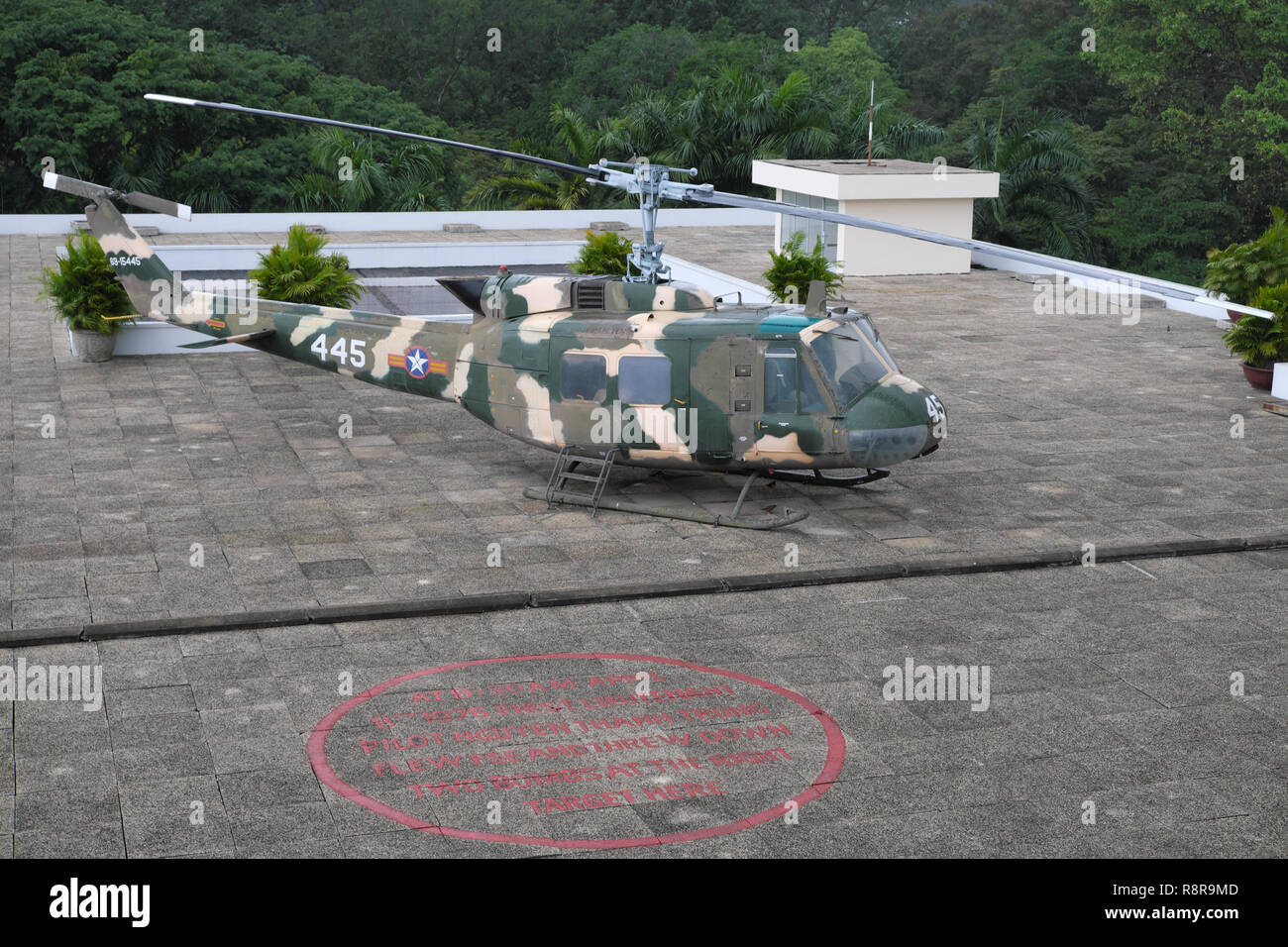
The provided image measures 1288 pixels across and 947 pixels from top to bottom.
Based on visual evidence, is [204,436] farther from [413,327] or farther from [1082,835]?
[1082,835]

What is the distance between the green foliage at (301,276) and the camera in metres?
24.3

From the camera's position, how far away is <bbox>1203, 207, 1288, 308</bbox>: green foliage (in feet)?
78.6

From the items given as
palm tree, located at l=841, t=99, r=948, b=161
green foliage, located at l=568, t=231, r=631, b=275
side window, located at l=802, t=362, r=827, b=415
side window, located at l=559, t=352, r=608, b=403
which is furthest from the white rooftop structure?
side window, located at l=802, t=362, r=827, b=415

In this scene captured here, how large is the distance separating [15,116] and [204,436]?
31.6 m

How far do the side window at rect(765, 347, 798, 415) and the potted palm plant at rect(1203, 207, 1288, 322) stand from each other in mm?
11438

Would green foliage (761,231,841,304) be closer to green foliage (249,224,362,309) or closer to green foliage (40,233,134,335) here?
green foliage (249,224,362,309)

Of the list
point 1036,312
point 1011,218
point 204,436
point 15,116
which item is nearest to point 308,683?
point 204,436

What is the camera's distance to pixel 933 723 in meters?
11.4

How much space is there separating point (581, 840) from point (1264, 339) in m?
17.3

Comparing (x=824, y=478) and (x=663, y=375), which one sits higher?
(x=663, y=375)

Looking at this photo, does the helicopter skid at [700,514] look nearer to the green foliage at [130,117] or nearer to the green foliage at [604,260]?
the green foliage at [604,260]

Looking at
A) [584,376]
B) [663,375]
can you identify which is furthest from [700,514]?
[584,376]

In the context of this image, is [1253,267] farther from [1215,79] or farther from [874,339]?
[1215,79]

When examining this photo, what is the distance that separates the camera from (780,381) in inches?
630
